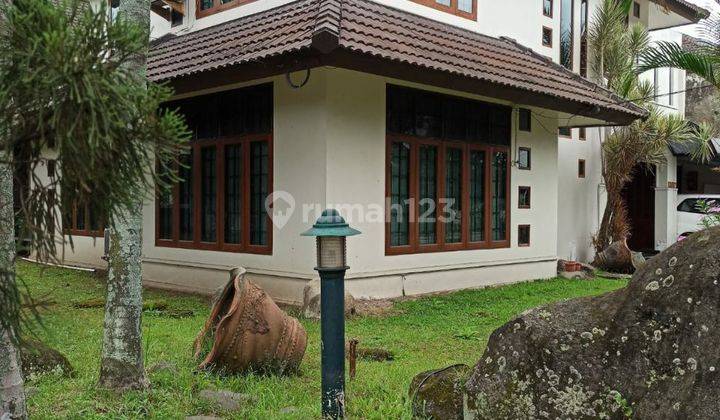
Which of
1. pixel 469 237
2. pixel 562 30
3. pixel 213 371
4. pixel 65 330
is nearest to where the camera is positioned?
pixel 213 371

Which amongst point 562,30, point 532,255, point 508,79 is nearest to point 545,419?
point 508,79

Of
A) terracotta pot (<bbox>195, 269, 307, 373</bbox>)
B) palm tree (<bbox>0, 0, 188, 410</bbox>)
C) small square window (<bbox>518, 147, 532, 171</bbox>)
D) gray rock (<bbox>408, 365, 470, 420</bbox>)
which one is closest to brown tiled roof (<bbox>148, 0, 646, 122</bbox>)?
small square window (<bbox>518, 147, 532, 171</bbox>)

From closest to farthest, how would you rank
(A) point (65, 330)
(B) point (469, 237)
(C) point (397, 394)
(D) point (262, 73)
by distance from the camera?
(C) point (397, 394) < (A) point (65, 330) < (D) point (262, 73) < (B) point (469, 237)

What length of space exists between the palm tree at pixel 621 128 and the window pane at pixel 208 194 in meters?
8.88

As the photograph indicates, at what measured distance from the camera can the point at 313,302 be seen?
8.52m

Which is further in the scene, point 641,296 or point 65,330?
point 65,330

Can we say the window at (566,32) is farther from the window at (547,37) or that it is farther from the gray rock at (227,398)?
the gray rock at (227,398)

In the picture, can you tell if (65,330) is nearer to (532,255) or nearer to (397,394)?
(397,394)

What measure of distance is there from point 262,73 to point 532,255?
641 centimetres

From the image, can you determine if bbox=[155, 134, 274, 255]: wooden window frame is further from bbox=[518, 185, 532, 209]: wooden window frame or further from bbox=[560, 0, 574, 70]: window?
bbox=[560, 0, 574, 70]: window

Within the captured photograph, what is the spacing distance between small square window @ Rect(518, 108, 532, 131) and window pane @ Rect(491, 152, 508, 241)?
0.73 meters

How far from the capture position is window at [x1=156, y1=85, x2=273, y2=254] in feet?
32.6

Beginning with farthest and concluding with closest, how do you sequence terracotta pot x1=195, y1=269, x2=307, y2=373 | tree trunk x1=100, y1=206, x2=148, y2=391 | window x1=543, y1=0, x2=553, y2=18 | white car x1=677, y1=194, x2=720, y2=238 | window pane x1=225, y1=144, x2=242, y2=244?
1. white car x1=677, y1=194, x2=720, y2=238
2. window x1=543, y1=0, x2=553, y2=18
3. window pane x1=225, y1=144, x2=242, y2=244
4. terracotta pot x1=195, y1=269, x2=307, y2=373
5. tree trunk x1=100, y1=206, x2=148, y2=391

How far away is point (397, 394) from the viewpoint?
448 cm
